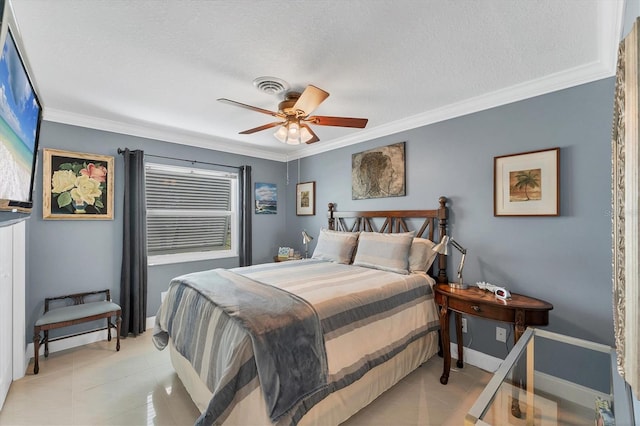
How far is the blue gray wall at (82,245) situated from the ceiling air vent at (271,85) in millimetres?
2041

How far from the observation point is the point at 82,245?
309cm

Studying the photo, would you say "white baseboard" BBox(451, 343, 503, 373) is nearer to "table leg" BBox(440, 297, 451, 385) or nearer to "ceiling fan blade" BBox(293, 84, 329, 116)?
"table leg" BBox(440, 297, 451, 385)

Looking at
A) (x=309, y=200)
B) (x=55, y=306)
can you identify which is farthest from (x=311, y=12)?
(x=55, y=306)

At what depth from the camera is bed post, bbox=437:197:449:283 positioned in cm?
280

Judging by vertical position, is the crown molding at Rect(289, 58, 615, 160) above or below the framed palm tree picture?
above

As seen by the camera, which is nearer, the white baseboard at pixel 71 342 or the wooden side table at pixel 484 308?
the wooden side table at pixel 484 308

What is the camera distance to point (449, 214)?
9.40ft

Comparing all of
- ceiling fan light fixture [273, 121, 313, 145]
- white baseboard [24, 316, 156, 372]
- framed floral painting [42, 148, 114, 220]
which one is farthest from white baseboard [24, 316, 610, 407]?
ceiling fan light fixture [273, 121, 313, 145]

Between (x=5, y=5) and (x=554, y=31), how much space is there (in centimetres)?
255

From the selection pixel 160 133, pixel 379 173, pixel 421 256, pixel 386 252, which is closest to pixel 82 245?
pixel 160 133

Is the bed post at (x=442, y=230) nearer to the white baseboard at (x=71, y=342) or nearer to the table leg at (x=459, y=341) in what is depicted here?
the table leg at (x=459, y=341)

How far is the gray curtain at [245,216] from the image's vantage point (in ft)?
13.9

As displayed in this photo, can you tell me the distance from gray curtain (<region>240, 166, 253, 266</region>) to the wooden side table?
270 centimetres

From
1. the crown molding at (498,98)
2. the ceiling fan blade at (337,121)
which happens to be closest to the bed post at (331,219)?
the crown molding at (498,98)
